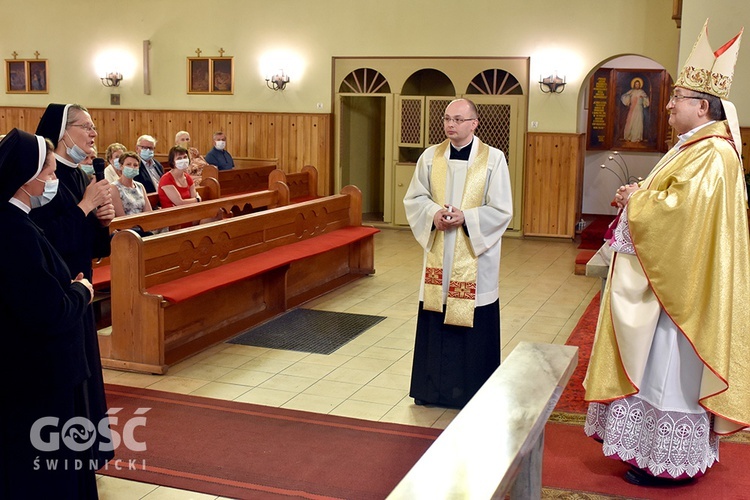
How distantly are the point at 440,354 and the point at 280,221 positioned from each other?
342 cm

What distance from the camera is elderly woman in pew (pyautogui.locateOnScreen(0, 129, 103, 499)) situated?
290 centimetres

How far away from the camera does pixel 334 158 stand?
14.7 m

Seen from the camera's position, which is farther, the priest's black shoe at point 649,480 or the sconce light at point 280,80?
the sconce light at point 280,80

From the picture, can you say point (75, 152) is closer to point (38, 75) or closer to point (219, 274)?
point (219, 274)

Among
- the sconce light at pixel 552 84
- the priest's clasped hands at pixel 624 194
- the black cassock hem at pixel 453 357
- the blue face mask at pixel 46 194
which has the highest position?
the sconce light at pixel 552 84

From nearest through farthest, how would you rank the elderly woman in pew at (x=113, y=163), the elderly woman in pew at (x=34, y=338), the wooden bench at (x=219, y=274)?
the elderly woman in pew at (x=34, y=338) → the wooden bench at (x=219, y=274) → the elderly woman in pew at (x=113, y=163)

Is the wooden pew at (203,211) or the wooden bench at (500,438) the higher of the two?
the wooden pew at (203,211)

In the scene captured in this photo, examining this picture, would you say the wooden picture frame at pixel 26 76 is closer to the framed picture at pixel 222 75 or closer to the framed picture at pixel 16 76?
the framed picture at pixel 16 76

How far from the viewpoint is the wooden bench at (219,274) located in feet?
19.8

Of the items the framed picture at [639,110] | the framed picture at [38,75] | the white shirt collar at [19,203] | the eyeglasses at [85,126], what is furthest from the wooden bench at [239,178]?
the white shirt collar at [19,203]

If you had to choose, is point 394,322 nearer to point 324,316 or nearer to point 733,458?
point 324,316

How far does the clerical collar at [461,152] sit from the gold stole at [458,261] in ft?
0.20

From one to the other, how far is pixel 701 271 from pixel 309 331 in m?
3.92

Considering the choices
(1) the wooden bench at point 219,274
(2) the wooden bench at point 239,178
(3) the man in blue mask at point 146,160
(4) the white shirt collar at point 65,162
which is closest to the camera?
(4) the white shirt collar at point 65,162
